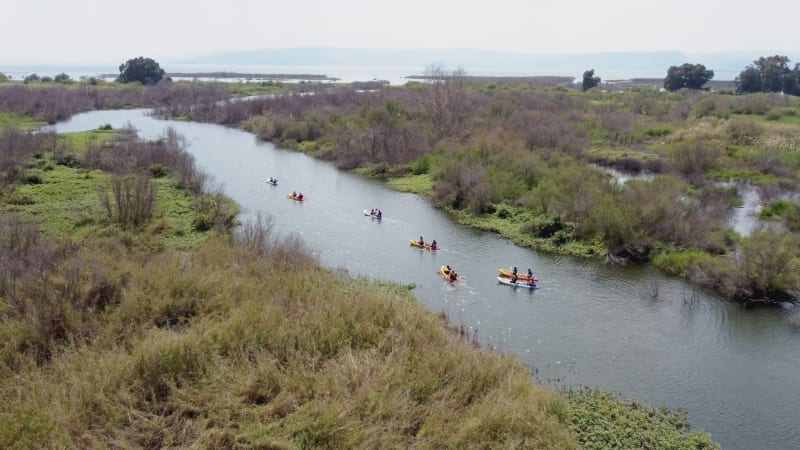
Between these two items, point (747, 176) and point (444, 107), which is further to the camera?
point (444, 107)

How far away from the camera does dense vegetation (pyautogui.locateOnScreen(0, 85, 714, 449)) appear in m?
13.1

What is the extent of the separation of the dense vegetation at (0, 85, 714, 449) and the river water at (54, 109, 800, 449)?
1978 mm

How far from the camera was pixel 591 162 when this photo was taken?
56469 millimetres

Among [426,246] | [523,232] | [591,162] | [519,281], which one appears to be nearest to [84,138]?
[426,246]

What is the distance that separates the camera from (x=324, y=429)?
1296 centimetres

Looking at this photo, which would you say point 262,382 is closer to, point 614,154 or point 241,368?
point 241,368

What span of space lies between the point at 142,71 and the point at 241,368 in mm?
138040

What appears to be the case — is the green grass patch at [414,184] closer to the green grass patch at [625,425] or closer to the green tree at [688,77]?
the green grass patch at [625,425]

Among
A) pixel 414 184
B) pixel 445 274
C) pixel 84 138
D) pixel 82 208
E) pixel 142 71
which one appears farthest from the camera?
pixel 142 71

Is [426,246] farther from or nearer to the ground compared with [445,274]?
farther from the ground

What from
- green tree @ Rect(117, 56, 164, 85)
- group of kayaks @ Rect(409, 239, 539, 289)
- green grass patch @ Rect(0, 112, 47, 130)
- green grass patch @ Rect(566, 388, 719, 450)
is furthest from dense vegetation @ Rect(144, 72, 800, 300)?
green tree @ Rect(117, 56, 164, 85)

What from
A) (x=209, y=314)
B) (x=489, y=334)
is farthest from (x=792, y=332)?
(x=209, y=314)

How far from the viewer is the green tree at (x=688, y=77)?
114812 millimetres

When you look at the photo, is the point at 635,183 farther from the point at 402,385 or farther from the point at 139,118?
the point at 139,118
